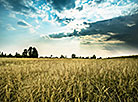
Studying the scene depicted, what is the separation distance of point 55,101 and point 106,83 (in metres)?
1.45

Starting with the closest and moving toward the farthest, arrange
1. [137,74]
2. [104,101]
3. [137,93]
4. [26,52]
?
[104,101], [137,93], [137,74], [26,52]

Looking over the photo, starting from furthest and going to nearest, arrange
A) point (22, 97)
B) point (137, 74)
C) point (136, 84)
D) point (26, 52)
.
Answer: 1. point (26, 52)
2. point (137, 74)
3. point (136, 84)
4. point (22, 97)

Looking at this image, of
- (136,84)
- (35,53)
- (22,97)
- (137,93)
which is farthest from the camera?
(35,53)

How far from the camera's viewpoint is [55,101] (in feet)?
7.38

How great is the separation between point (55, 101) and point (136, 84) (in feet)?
7.08

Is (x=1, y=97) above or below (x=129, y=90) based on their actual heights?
below

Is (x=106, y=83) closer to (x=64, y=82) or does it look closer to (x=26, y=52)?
(x=64, y=82)

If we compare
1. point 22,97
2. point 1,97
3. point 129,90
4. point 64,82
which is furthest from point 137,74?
point 1,97

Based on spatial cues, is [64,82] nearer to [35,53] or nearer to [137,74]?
[137,74]

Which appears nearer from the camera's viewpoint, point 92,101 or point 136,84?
point 92,101

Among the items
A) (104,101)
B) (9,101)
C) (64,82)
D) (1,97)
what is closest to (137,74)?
(104,101)

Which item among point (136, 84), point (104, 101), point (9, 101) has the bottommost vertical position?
point (9, 101)

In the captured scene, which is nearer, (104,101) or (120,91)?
(104,101)

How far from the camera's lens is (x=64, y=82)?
3137mm
